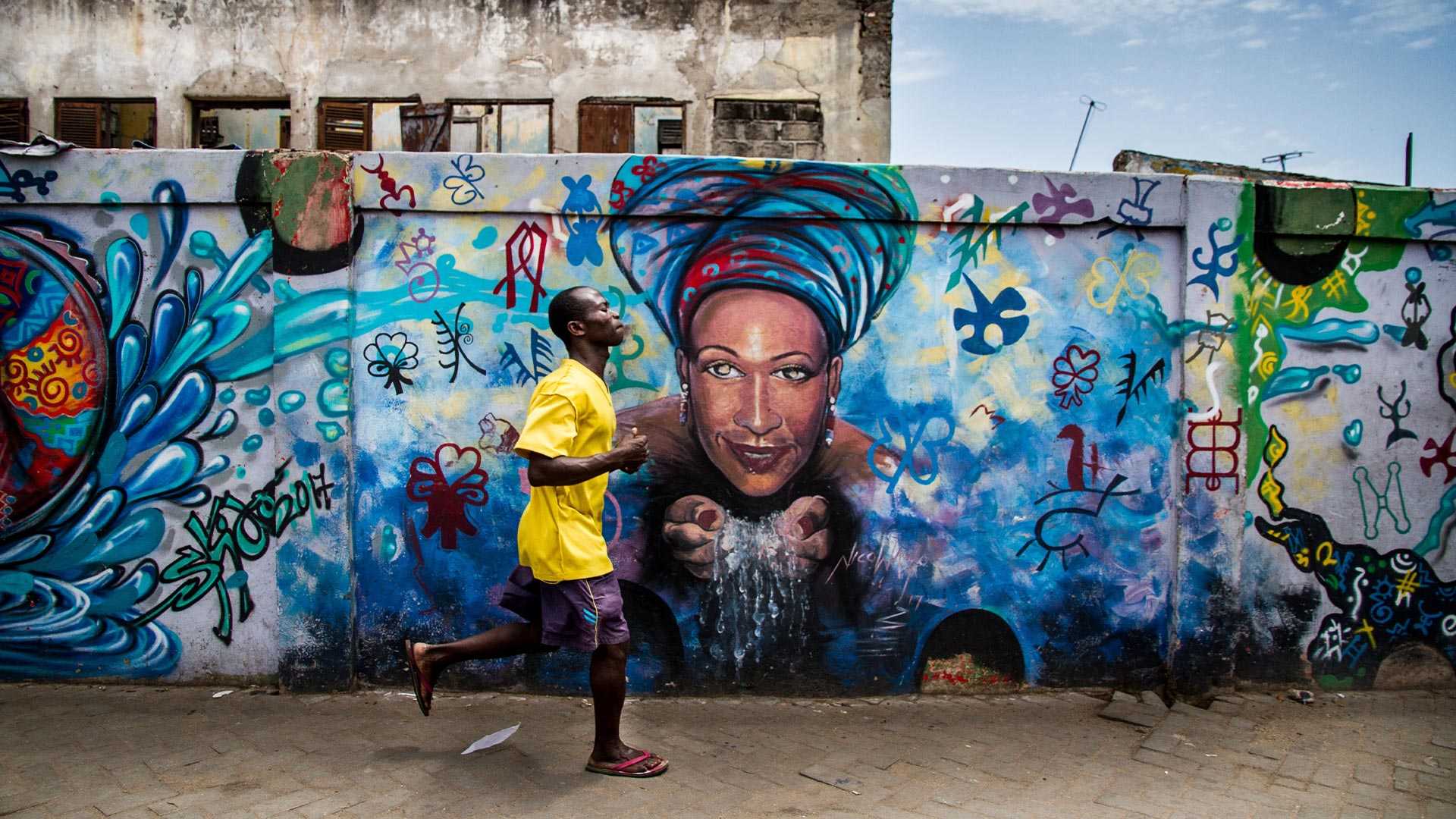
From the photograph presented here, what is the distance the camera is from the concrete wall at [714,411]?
4.44 m

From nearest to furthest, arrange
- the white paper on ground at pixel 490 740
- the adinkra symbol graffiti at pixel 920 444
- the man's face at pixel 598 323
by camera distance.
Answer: the man's face at pixel 598 323 < the white paper on ground at pixel 490 740 < the adinkra symbol graffiti at pixel 920 444

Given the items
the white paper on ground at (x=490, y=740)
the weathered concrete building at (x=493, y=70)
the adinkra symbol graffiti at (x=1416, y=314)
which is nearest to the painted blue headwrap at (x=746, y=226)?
the white paper on ground at (x=490, y=740)

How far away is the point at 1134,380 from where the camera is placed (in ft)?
15.0

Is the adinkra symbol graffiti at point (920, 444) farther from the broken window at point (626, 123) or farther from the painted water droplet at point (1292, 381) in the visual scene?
the broken window at point (626, 123)

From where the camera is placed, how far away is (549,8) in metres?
11.5

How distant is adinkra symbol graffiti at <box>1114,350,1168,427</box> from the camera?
4570 millimetres

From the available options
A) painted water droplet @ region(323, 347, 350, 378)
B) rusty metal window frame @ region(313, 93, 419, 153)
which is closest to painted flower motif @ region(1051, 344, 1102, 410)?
painted water droplet @ region(323, 347, 350, 378)

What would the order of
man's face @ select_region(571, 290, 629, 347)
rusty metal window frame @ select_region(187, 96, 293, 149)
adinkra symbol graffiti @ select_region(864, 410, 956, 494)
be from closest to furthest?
man's face @ select_region(571, 290, 629, 347) → adinkra symbol graffiti @ select_region(864, 410, 956, 494) → rusty metal window frame @ select_region(187, 96, 293, 149)

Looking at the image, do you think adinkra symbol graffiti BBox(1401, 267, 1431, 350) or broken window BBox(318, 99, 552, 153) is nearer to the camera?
adinkra symbol graffiti BBox(1401, 267, 1431, 350)

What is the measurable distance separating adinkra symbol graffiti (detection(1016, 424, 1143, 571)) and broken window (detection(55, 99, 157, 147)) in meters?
11.2

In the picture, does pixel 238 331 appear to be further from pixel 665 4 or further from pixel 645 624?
pixel 665 4

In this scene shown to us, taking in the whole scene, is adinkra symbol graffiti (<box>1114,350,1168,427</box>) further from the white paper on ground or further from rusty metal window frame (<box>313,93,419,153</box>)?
rusty metal window frame (<box>313,93,419,153</box>)

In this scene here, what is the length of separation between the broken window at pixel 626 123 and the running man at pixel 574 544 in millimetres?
8291

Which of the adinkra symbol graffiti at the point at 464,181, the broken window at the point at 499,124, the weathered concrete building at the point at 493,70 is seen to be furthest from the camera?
the broken window at the point at 499,124
